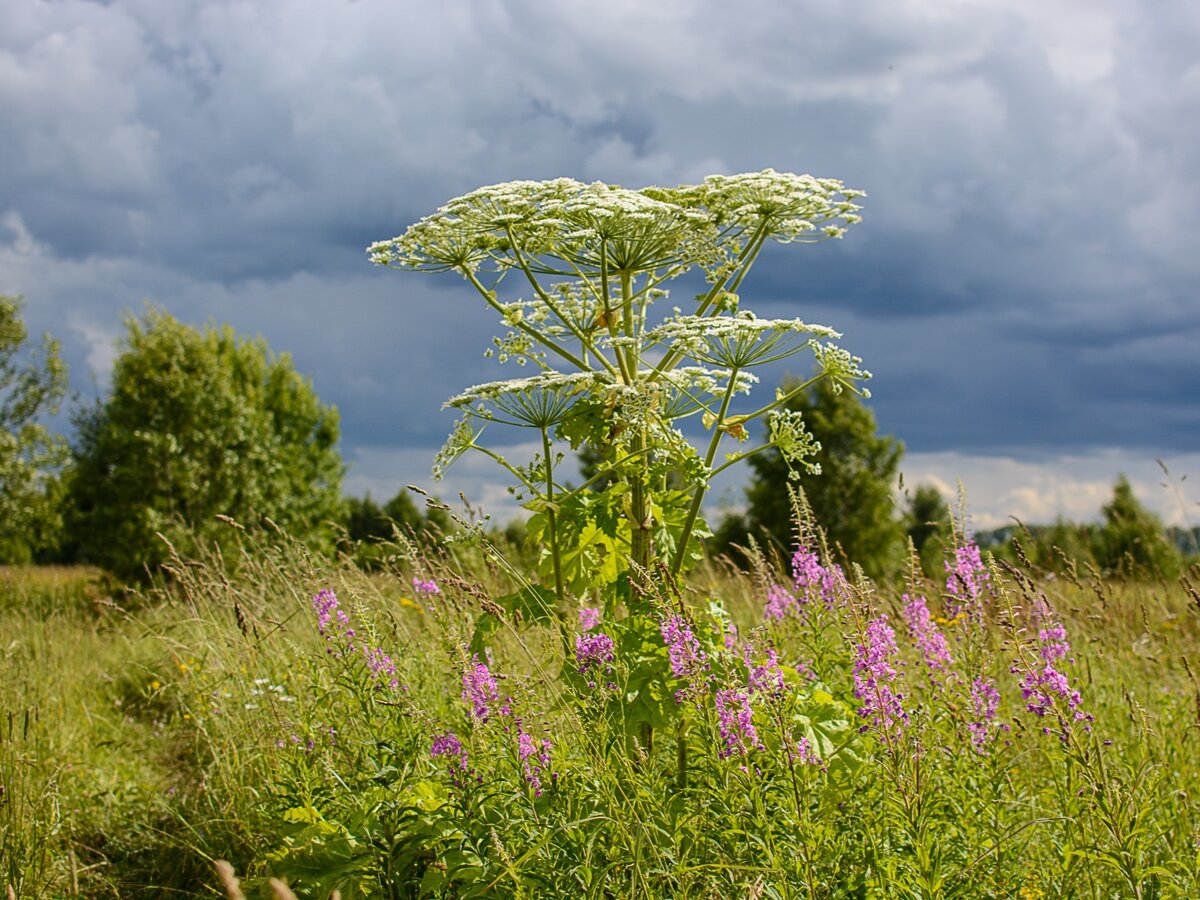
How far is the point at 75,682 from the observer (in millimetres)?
8695

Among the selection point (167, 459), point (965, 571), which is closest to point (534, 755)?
point (965, 571)

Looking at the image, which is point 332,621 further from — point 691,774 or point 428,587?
point 691,774

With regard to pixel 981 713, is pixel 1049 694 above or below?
above

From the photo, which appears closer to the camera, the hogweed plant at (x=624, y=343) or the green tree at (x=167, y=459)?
the hogweed plant at (x=624, y=343)

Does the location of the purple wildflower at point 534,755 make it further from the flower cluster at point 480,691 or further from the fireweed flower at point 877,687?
the fireweed flower at point 877,687

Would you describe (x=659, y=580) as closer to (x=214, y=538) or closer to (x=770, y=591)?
(x=770, y=591)

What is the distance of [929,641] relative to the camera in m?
4.04

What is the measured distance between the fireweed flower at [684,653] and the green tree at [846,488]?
1417 cm

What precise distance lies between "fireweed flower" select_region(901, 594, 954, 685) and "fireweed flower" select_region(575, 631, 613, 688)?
50.2 inches

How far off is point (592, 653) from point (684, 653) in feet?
1.67

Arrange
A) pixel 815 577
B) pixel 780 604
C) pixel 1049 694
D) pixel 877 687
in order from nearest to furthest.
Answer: pixel 1049 694 < pixel 877 687 < pixel 815 577 < pixel 780 604

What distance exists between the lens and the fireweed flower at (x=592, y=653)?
3.66 metres

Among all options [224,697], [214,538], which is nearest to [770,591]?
[224,697]

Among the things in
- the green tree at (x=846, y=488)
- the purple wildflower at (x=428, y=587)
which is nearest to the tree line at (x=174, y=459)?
the green tree at (x=846, y=488)
